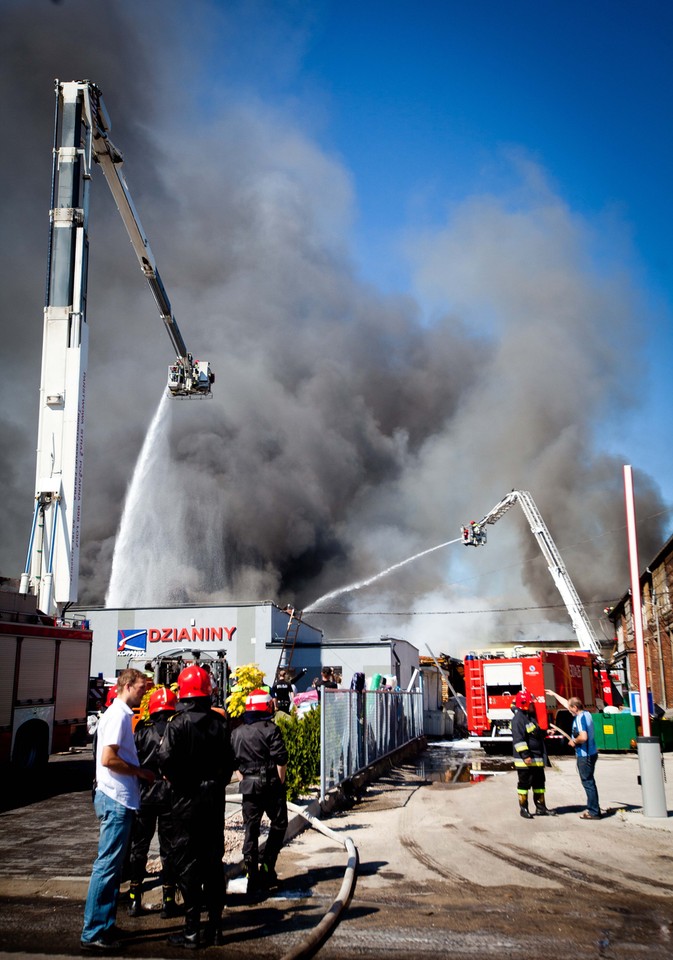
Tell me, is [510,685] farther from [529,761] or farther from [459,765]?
[529,761]

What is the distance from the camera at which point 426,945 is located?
450 cm

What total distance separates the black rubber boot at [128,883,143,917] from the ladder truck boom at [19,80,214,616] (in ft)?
32.5

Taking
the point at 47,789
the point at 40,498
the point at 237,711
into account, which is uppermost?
the point at 40,498

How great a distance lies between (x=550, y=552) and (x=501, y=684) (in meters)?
15.7

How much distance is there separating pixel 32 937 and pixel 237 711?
4.13 metres

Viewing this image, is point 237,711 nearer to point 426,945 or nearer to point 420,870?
point 420,870

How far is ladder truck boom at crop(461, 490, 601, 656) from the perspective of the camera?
30797mm

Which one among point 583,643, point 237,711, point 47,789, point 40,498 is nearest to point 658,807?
point 237,711

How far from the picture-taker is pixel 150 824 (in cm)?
573

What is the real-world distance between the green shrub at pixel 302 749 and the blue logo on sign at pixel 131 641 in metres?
19.6

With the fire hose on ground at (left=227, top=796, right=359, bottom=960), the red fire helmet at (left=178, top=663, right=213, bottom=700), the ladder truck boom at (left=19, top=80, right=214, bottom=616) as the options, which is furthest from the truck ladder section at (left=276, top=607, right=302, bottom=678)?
Answer: the red fire helmet at (left=178, top=663, right=213, bottom=700)

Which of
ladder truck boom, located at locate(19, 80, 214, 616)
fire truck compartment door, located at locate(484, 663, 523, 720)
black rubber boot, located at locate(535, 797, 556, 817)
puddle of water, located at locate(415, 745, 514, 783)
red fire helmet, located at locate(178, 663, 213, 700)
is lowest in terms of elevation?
puddle of water, located at locate(415, 745, 514, 783)

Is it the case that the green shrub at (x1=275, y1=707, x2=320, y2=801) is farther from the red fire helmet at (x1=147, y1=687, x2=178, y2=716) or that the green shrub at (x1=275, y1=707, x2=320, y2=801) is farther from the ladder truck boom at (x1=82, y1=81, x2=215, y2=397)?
the ladder truck boom at (x1=82, y1=81, x2=215, y2=397)

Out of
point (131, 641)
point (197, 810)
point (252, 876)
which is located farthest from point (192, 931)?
point (131, 641)
